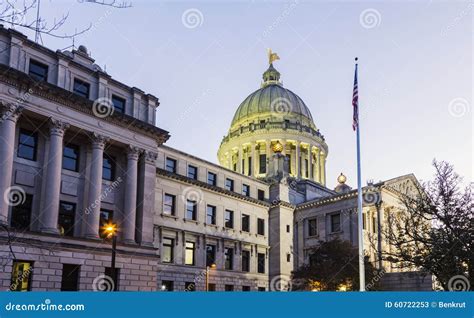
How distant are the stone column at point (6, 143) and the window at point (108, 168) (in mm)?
8098

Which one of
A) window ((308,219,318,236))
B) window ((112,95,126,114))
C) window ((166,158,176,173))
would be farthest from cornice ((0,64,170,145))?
window ((308,219,318,236))

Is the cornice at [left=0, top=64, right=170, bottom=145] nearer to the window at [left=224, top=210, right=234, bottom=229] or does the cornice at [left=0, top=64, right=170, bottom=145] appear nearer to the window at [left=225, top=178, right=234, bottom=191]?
the window at [left=224, top=210, right=234, bottom=229]

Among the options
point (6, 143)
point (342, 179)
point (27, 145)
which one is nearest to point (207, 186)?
point (27, 145)

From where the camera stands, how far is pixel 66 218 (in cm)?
3572

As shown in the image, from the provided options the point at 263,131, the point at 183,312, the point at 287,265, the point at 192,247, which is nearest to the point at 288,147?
the point at 263,131

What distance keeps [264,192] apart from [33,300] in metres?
52.8

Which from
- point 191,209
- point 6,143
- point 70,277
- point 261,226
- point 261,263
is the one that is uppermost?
point 6,143

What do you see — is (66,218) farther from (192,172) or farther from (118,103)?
(192,172)

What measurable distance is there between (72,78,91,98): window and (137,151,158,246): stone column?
6.76 meters

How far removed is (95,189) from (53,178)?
340 cm

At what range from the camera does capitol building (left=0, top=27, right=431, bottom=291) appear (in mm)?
32594

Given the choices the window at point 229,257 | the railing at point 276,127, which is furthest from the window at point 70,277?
the railing at point 276,127

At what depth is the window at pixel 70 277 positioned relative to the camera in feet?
110

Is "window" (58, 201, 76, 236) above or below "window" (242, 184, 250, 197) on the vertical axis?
below
